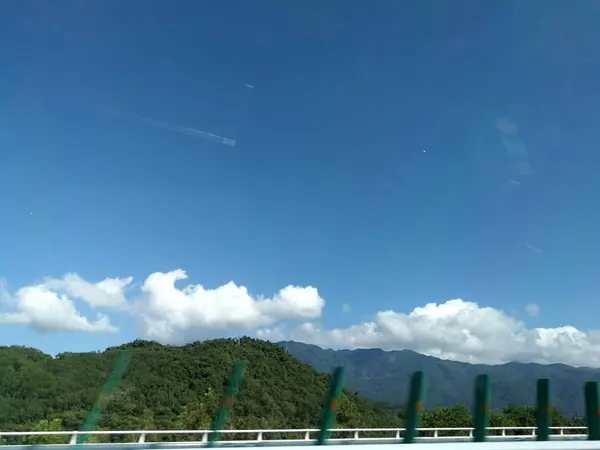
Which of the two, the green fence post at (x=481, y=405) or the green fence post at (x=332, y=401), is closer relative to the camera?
the green fence post at (x=332, y=401)

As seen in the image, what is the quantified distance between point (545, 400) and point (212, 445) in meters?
3.51

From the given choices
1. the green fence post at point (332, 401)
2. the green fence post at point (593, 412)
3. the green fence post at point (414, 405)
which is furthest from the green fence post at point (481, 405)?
the green fence post at point (332, 401)

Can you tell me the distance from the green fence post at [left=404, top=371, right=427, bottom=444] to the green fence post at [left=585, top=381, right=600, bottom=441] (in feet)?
7.27

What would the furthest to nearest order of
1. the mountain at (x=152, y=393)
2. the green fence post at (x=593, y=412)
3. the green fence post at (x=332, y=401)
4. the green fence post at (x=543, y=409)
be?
the mountain at (x=152, y=393), the green fence post at (x=593, y=412), the green fence post at (x=543, y=409), the green fence post at (x=332, y=401)

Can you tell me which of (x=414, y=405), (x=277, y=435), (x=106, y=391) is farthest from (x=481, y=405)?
(x=277, y=435)

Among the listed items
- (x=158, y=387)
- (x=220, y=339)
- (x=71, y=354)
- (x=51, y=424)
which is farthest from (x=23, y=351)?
(x=220, y=339)

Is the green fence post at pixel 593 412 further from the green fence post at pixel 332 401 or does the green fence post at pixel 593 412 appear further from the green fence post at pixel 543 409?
the green fence post at pixel 332 401

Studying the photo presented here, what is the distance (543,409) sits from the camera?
6.27 m

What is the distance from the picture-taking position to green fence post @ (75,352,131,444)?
5.27 m

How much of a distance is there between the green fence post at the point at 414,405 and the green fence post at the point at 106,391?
8.55 feet

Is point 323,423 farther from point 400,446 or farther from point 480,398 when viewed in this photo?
point 480,398

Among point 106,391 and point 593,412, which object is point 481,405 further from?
point 106,391

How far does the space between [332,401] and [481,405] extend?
1658mm

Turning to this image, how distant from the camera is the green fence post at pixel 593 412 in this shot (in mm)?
6340
